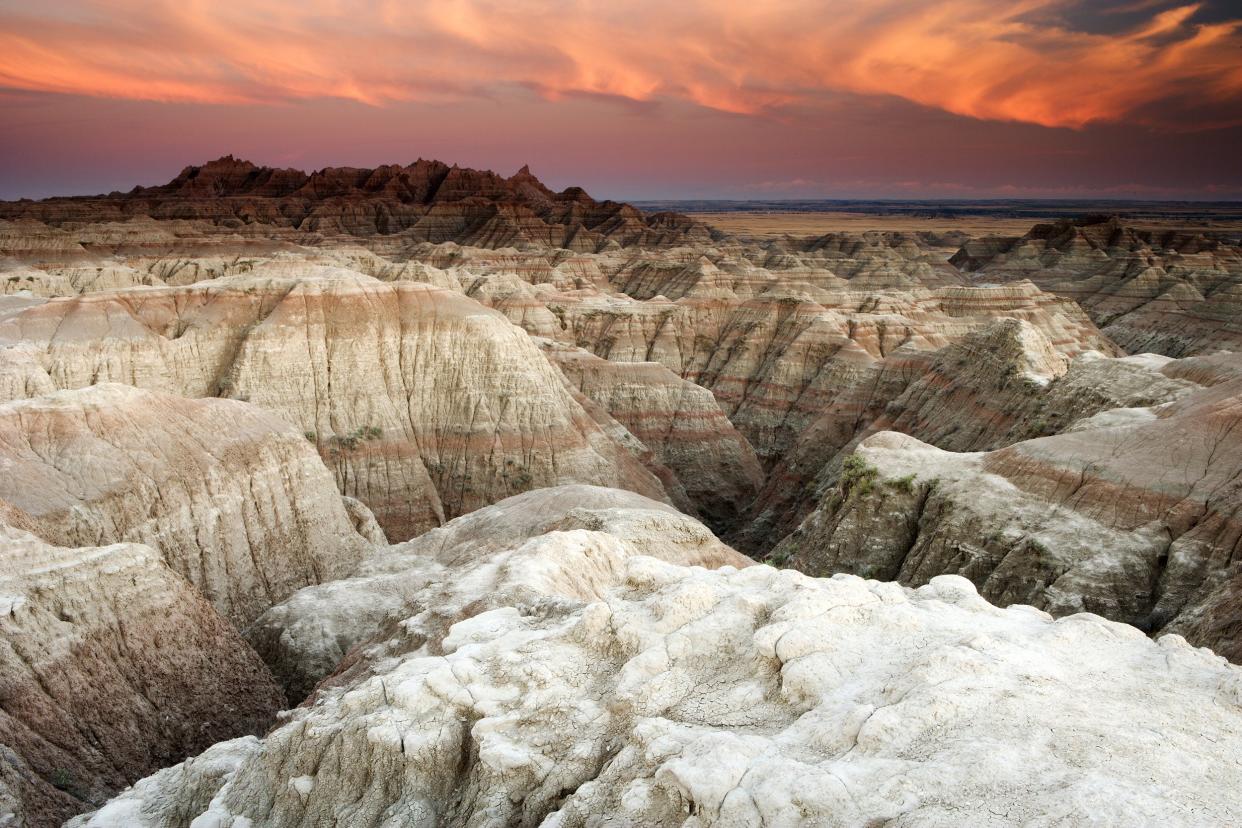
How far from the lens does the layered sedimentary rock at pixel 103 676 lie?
683 inches

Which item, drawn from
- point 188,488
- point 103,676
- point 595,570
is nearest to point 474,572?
point 595,570

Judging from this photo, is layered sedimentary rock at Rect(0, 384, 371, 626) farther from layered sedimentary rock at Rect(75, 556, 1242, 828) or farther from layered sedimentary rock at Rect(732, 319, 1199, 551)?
layered sedimentary rock at Rect(732, 319, 1199, 551)

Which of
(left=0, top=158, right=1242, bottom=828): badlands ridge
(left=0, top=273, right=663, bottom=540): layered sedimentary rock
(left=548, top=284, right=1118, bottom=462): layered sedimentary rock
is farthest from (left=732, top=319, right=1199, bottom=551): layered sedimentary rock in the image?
(left=0, top=273, right=663, bottom=540): layered sedimentary rock

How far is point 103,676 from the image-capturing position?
64.1 feet

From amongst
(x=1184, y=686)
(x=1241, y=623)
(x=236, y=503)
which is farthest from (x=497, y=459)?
(x=1184, y=686)

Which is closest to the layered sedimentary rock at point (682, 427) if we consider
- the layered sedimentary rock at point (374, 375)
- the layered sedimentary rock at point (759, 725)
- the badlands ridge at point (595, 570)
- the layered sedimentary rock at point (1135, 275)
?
the badlands ridge at point (595, 570)

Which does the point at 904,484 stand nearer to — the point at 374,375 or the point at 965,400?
the point at 965,400

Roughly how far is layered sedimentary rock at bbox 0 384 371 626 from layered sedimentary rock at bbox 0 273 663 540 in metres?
11.8

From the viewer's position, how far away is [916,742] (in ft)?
28.1

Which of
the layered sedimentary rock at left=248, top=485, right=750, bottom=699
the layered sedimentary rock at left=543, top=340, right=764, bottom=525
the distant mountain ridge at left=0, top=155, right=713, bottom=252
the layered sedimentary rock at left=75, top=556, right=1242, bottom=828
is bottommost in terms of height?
the layered sedimentary rock at left=543, top=340, right=764, bottom=525

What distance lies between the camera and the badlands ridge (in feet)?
29.5

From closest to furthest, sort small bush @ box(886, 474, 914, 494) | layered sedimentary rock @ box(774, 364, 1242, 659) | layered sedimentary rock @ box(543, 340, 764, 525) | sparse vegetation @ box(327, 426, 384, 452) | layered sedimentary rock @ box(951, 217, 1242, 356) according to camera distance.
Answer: layered sedimentary rock @ box(774, 364, 1242, 659) → small bush @ box(886, 474, 914, 494) → sparse vegetation @ box(327, 426, 384, 452) → layered sedimentary rock @ box(543, 340, 764, 525) → layered sedimentary rock @ box(951, 217, 1242, 356)

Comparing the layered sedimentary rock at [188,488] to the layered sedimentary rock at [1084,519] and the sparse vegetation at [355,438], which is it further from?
the layered sedimentary rock at [1084,519]

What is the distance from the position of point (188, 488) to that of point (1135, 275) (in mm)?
116066
